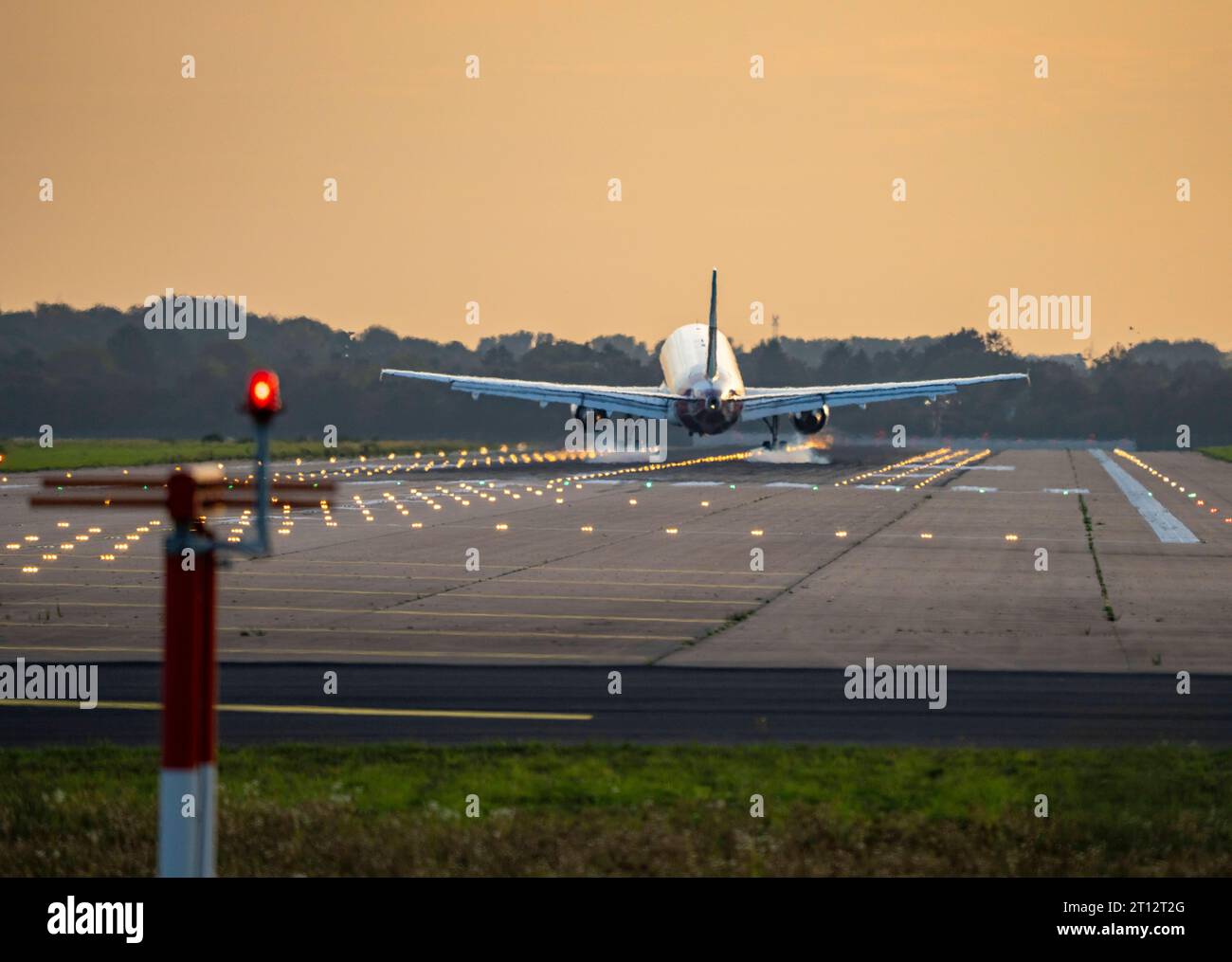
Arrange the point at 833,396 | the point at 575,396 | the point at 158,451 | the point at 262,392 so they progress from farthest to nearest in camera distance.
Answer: the point at 833,396, the point at 158,451, the point at 575,396, the point at 262,392

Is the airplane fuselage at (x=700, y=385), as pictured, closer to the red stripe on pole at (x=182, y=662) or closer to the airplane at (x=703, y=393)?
the airplane at (x=703, y=393)

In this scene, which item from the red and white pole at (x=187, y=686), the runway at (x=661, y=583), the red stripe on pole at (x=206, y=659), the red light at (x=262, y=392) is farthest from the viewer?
the runway at (x=661, y=583)

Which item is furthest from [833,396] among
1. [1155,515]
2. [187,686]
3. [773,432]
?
[187,686]

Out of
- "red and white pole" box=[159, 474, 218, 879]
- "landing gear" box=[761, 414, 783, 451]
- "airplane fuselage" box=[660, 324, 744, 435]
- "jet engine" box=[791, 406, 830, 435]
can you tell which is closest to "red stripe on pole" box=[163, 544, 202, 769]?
"red and white pole" box=[159, 474, 218, 879]

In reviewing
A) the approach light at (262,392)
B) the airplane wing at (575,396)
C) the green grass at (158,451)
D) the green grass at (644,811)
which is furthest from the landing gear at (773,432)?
the approach light at (262,392)

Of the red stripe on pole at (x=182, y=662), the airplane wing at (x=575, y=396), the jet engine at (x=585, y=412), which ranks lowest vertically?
the red stripe on pole at (x=182, y=662)

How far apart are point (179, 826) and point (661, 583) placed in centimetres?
2953

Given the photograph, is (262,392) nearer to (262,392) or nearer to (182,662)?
(262,392)

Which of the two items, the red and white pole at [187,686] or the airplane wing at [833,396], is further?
the airplane wing at [833,396]

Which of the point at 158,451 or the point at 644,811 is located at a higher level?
the point at 158,451

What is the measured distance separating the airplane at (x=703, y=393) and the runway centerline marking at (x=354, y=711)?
244 ft

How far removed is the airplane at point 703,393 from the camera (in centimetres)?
10069

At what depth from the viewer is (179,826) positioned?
1030cm

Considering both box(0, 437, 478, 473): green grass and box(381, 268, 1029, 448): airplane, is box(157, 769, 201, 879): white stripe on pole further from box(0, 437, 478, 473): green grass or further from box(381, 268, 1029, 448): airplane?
box(381, 268, 1029, 448): airplane
